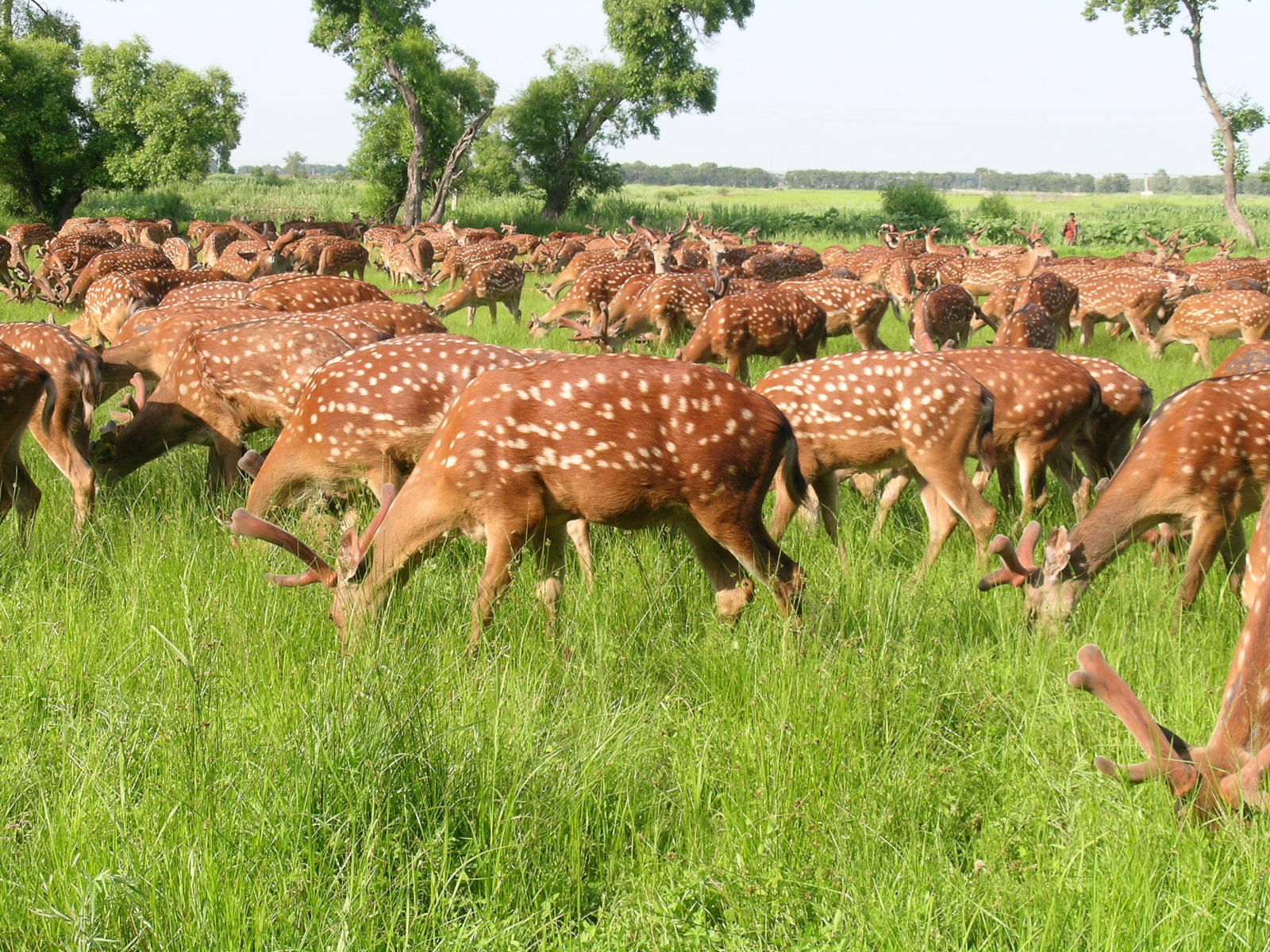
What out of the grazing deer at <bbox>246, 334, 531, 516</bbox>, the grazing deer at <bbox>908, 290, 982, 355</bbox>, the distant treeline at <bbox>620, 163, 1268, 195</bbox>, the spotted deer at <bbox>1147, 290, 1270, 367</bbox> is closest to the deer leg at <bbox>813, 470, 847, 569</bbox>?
the grazing deer at <bbox>246, 334, 531, 516</bbox>

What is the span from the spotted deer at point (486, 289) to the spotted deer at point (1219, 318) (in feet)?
31.2

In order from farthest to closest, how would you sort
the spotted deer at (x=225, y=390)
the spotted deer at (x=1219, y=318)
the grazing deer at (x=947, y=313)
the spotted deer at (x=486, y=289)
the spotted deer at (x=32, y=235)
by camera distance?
the spotted deer at (x=32, y=235), the spotted deer at (x=486, y=289), the grazing deer at (x=947, y=313), the spotted deer at (x=1219, y=318), the spotted deer at (x=225, y=390)

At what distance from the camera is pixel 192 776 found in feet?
10.3

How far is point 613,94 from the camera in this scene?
145ft

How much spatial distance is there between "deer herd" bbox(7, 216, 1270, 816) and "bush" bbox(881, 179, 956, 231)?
3540cm

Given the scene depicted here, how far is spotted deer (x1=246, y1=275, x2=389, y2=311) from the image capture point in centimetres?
954

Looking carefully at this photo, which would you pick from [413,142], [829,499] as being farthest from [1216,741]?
[413,142]

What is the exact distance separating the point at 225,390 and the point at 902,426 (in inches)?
165

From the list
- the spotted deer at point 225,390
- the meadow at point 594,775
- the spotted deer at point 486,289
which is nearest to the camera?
the meadow at point 594,775

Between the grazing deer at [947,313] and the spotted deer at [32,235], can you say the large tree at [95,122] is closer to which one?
the spotted deer at [32,235]

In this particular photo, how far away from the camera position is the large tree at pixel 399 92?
36750 millimetres

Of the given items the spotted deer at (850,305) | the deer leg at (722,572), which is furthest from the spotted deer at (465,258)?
the deer leg at (722,572)

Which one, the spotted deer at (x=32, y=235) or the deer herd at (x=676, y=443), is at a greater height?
the spotted deer at (x=32, y=235)

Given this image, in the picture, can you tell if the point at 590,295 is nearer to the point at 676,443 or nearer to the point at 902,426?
the point at 902,426
